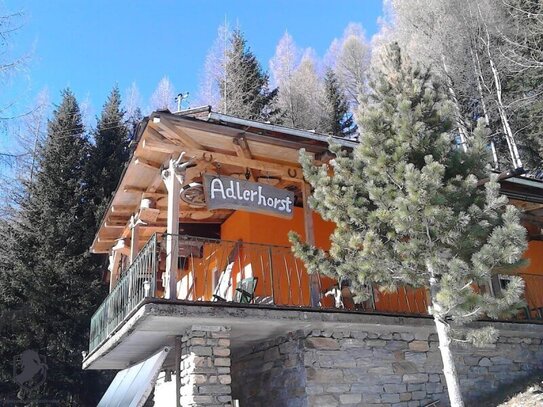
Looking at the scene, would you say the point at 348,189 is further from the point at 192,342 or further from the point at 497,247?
the point at 192,342

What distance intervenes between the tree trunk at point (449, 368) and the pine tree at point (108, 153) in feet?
45.0

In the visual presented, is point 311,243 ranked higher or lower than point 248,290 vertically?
higher

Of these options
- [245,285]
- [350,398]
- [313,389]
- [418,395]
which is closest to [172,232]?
[245,285]

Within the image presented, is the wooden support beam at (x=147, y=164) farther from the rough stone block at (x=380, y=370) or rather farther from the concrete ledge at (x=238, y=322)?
the rough stone block at (x=380, y=370)

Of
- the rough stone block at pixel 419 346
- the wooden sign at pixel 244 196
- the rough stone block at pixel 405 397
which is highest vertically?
the wooden sign at pixel 244 196

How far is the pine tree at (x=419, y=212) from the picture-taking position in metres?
5.27

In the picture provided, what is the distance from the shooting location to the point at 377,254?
559 cm

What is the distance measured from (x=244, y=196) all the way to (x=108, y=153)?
14625mm

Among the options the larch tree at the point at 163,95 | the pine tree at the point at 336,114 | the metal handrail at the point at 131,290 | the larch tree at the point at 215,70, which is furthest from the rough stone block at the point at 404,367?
the larch tree at the point at 163,95

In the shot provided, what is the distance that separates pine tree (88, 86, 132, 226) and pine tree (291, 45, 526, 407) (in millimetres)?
12851

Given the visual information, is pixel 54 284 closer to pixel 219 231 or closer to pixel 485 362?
pixel 219 231

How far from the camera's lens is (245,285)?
796 cm

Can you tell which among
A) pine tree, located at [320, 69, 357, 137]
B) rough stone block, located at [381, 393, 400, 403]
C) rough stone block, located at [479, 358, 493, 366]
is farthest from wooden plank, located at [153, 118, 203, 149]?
pine tree, located at [320, 69, 357, 137]

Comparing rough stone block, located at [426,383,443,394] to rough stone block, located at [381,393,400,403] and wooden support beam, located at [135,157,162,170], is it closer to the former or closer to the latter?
rough stone block, located at [381,393,400,403]
